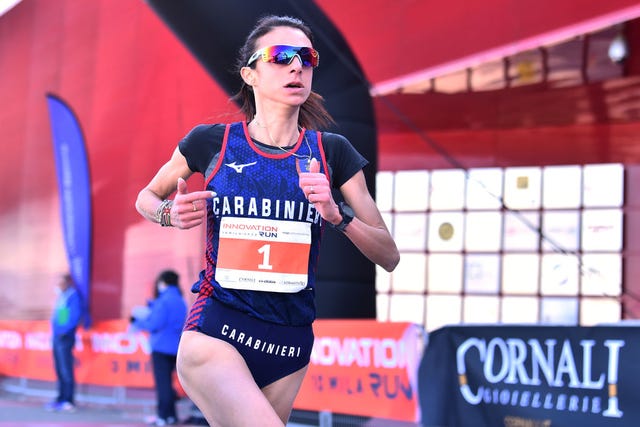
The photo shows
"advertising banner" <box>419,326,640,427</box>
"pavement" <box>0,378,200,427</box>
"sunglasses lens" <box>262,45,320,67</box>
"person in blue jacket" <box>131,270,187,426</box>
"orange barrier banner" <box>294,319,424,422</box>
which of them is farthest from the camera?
"pavement" <box>0,378,200,427</box>

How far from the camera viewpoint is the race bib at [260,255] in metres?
3.15

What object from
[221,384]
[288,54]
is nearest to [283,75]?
[288,54]

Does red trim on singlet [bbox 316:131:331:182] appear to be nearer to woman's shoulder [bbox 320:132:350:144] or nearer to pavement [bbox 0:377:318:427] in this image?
woman's shoulder [bbox 320:132:350:144]

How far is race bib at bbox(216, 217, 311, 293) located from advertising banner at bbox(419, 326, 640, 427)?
13.2 feet

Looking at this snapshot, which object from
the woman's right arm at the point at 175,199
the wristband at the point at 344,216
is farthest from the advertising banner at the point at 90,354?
the wristband at the point at 344,216

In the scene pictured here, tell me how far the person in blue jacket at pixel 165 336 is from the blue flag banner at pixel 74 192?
3.95m

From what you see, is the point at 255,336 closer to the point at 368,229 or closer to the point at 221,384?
the point at 221,384

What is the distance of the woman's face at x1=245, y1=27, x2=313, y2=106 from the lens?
327cm

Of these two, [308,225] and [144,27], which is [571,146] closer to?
[144,27]

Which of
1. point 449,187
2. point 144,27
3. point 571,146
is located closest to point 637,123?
point 571,146

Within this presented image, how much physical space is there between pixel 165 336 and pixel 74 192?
507 cm

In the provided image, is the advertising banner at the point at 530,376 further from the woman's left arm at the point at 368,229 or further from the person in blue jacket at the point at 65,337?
the person in blue jacket at the point at 65,337

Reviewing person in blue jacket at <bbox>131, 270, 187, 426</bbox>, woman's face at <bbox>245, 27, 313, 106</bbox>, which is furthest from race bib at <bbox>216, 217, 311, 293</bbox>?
person in blue jacket at <bbox>131, 270, 187, 426</bbox>

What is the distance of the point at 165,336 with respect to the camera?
10.3 metres
